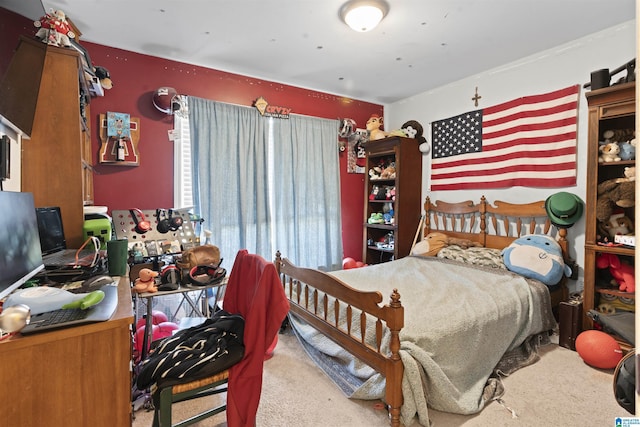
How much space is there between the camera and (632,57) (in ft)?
8.33

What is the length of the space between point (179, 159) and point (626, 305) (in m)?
4.07

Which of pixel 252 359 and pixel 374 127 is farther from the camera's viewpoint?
pixel 374 127

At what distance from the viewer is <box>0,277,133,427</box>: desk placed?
34.1 inches

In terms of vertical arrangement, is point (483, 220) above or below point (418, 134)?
below

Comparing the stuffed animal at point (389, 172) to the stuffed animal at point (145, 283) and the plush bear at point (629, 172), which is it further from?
the stuffed animal at point (145, 283)

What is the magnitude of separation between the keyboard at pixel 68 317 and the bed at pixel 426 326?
1240mm

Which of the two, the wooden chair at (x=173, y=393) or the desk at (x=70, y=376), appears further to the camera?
the wooden chair at (x=173, y=393)

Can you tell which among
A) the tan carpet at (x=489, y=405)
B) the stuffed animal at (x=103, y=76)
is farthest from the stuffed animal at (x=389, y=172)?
the stuffed animal at (x=103, y=76)

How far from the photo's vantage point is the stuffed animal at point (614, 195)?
2.28 m

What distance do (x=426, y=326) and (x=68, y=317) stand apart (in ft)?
5.53

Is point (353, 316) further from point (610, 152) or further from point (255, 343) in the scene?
point (610, 152)

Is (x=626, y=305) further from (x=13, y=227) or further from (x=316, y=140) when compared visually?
(x=13, y=227)

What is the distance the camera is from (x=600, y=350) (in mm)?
2166

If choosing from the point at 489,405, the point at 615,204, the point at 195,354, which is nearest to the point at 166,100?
the point at 195,354
